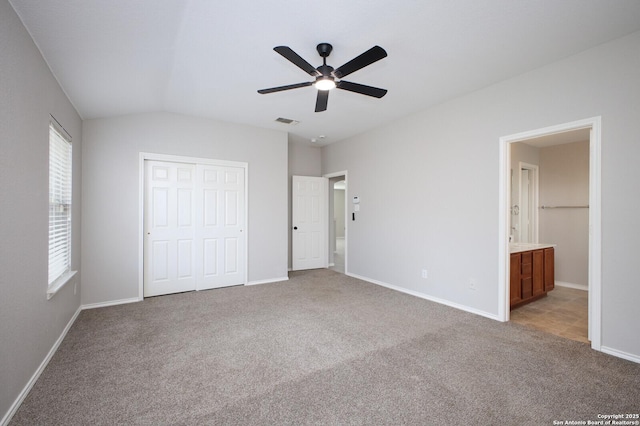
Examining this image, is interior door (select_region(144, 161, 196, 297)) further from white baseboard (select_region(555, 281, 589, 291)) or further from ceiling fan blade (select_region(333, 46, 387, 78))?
white baseboard (select_region(555, 281, 589, 291))

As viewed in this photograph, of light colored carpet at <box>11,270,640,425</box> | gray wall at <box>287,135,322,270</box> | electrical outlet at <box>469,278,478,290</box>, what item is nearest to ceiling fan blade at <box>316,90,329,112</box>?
light colored carpet at <box>11,270,640,425</box>

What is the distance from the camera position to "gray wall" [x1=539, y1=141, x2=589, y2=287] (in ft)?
15.9

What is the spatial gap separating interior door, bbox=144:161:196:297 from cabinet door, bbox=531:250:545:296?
5029 mm

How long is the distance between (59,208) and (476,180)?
467cm

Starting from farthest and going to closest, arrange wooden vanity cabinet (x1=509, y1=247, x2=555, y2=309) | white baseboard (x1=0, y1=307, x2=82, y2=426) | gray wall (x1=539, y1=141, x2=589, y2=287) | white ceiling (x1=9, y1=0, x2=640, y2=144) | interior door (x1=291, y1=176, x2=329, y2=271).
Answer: interior door (x1=291, y1=176, x2=329, y2=271)
gray wall (x1=539, y1=141, x2=589, y2=287)
wooden vanity cabinet (x1=509, y1=247, x2=555, y2=309)
white ceiling (x1=9, y1=0, x2=640, y2=144)
white baseboard (x1=0, y1=307, x2=82, y2=426)

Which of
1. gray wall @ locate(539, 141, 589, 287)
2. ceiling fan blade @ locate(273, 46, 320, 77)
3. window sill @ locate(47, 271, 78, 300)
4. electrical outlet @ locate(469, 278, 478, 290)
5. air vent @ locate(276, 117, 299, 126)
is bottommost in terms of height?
electrical outlet @ locate(469, 278, 478, 290)

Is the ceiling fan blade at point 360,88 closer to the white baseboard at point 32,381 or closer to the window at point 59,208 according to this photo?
the window at point 59,208

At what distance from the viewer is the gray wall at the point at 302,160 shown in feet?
20.2

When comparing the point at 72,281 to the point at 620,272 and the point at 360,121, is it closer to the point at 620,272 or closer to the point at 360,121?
the point at 360,121

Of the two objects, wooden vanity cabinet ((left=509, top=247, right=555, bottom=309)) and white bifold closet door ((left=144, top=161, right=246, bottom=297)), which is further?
white bifold closet door ((left=144, top=161, right=246, bottom=297))

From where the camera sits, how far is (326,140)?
19.5 feet

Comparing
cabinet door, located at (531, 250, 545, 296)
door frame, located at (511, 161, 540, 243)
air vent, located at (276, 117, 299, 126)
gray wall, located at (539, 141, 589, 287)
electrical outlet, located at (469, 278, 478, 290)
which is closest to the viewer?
electrical outlet, located at (469, 278, 478, 290)

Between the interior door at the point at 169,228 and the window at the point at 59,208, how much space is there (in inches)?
40.5

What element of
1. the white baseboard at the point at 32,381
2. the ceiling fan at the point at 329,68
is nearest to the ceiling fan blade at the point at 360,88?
the ceiling fan at the point at 329,68
